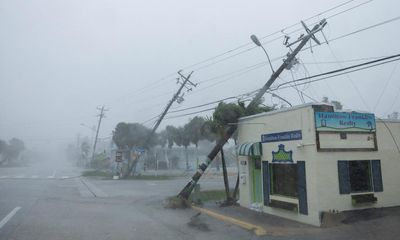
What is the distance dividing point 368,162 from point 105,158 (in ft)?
215

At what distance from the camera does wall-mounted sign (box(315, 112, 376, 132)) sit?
40.4 ft

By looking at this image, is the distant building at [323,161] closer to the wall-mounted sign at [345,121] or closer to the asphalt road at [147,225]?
the wall-mounted sign at [345,121]

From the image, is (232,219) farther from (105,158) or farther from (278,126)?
(105,158)

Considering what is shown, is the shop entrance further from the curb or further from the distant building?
the curb

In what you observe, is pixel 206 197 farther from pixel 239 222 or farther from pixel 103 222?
pixel 103 222

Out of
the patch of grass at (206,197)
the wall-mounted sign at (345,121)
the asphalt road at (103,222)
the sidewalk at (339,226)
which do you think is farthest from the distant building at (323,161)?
the patch of grass at (206,197)

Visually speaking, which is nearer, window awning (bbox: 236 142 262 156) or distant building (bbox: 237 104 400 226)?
distant building (bbox: 237 104 400 226)

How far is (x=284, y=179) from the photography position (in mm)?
13883

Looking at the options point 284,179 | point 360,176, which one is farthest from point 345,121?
point 284,179

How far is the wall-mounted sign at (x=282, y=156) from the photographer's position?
1335cm

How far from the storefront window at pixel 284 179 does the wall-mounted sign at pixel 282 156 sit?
0.21m

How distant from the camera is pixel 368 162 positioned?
1316 centimetres

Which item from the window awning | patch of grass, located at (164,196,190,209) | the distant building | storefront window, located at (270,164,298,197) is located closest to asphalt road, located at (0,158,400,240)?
patch of grass, located at (164,196,190,209)

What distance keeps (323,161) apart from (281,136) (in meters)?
2.02
